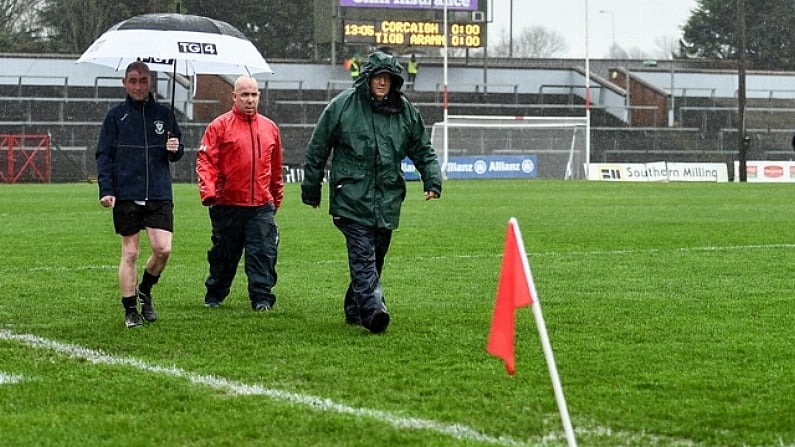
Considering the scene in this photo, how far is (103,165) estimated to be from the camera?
903cm

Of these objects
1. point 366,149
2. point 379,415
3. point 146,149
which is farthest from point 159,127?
point 379,415

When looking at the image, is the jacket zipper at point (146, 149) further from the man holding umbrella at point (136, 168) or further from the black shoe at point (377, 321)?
the black shoe at point (377, 321)

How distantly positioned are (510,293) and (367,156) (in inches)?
167

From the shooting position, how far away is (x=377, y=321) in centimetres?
870

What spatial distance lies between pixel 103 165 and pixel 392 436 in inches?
162

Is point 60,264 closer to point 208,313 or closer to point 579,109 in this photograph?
point 208,313

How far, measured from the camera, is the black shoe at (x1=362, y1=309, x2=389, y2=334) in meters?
8.70

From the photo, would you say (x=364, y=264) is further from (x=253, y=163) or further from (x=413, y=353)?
(x=253, y=163)

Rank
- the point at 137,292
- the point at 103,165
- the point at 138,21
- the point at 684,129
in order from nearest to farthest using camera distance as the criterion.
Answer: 1. the point at 103,165
2. the point at 137,292
3. the point at 138,21
4. the point at 684,129

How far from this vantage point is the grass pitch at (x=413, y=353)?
5.79 metres

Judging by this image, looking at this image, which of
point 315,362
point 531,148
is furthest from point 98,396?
point 531,148

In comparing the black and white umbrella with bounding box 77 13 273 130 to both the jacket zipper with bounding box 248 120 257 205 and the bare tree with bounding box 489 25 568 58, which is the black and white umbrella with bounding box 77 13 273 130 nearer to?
the jacket zipper with bounding box 248 120 257 205

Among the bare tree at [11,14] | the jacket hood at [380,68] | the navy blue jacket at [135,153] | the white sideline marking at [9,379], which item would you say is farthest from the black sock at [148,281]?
the bare tree at [11,14]

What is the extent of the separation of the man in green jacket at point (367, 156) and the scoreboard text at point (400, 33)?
41.8 meters
